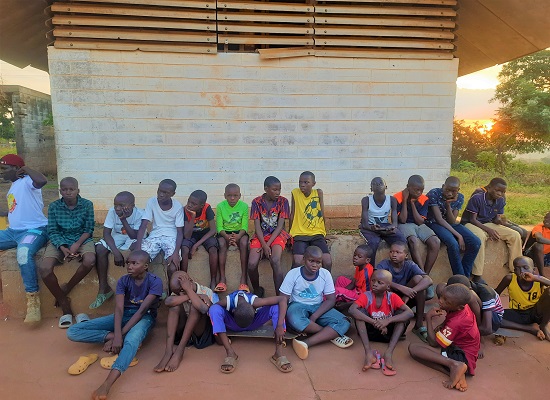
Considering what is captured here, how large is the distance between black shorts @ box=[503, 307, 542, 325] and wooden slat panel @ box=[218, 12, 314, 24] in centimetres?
427

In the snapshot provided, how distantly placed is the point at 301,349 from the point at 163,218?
187 centimetres

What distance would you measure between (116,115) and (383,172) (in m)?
3.79

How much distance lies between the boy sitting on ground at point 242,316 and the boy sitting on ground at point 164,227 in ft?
2.38

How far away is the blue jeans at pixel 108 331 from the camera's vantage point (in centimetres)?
317

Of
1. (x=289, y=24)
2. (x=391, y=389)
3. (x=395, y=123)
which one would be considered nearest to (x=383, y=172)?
(x=395, y=123)

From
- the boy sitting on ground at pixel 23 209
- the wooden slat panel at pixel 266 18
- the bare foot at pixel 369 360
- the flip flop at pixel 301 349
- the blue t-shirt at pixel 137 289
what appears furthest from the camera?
the wooden slat panel at pixel 266 18

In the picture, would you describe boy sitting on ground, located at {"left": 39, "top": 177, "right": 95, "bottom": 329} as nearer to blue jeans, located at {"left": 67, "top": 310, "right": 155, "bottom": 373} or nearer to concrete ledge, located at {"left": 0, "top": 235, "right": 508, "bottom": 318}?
concrete ledge, located at {"left": 0, "top": 235, "right": 508, "bottom": 318}

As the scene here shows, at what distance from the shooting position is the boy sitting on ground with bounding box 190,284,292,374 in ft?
10.8

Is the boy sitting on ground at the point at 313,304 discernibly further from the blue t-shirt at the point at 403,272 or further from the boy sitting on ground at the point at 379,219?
the boy sitting on ground at the point at 379,219

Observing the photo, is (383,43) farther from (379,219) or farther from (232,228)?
(232,228)

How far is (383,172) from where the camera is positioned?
5922 mm

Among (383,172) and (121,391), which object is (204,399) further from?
(383,172)

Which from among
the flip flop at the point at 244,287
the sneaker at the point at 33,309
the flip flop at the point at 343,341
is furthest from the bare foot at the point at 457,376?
the sneaker at the point at 33,309

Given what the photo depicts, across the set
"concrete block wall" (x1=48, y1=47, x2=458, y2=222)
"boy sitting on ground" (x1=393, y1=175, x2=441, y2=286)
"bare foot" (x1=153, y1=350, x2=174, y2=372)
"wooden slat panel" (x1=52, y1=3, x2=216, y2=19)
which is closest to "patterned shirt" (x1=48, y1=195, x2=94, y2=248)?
"concrete block wall" (x1=48, y1=47, x2=458, y2=222)
